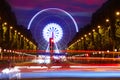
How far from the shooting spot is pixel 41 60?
6212 centimetres

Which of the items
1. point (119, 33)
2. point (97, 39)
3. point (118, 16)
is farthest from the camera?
point (97, 39)

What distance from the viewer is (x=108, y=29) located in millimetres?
120500

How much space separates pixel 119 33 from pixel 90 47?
6145 centimetres

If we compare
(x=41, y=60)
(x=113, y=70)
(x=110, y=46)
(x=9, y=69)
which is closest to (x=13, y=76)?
(x=9, y=69)

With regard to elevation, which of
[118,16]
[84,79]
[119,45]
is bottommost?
[84,79]

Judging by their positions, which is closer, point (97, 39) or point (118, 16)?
point (118, 16)

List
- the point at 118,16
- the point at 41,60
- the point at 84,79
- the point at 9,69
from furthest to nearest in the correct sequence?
1. the point at 118,16
2. the point at 41,60
3. the point at 84,79
4. the point at 9,69

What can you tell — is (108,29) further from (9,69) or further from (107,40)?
(9,69)

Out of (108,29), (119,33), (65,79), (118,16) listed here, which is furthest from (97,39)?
(65,79)

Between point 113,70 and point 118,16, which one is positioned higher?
point 118,16

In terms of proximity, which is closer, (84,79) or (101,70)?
(84,79)

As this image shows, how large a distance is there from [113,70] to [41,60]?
14.4 m

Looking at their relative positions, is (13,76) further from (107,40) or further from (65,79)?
(107,40)

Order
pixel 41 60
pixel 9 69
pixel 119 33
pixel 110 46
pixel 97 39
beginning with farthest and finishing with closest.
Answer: pixel 97 39 < pixel 110 46 < pixel 119 33 < pixel 41 60 < pixel 9 69
